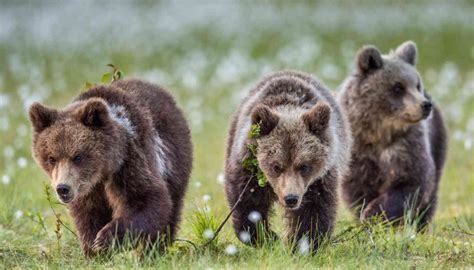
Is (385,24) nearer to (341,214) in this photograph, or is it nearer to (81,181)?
(341,214)

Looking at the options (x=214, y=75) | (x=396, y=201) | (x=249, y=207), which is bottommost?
(x=214, y=75)

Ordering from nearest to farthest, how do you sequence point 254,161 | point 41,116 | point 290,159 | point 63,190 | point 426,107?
point 63,190
point 41,116
point 290,159
point 254,161
point 426,107

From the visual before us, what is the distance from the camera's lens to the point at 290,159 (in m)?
6.45

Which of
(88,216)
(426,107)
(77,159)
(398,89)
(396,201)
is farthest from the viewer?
(398,89)

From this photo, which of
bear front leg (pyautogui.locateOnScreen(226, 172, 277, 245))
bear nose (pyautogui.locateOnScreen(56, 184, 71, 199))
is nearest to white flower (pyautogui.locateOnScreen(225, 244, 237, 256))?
bear front leg (pyautogui.locateOnScreen(226, 172, 277, 245))

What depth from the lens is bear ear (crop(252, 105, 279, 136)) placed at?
6543 mm

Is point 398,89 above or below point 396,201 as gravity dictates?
above

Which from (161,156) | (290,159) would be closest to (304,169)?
(290,159)

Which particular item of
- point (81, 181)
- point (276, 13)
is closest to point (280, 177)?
point (81, 181)

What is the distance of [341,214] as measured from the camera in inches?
341

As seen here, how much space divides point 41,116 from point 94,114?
0.35 meters

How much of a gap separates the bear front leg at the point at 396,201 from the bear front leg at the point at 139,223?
2705mm

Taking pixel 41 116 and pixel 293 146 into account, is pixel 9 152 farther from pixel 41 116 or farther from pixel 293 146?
pixel 293 146

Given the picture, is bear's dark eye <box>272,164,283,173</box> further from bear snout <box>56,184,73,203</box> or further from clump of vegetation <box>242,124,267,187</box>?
bear snout <box>56,184,73,203</box>
